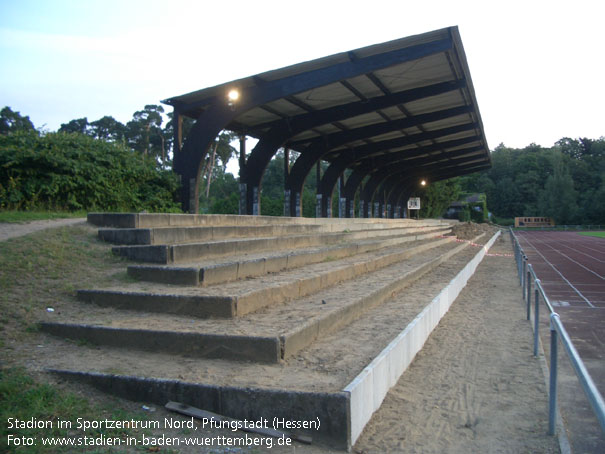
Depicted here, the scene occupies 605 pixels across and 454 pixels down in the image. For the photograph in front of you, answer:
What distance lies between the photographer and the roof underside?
40.6 feet

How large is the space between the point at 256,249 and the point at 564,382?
466 cm

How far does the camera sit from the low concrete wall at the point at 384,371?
3.21 m

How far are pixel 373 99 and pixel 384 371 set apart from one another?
537 inches

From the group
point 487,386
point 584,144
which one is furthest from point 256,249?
point 584,144

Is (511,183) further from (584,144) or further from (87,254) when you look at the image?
(87,254)

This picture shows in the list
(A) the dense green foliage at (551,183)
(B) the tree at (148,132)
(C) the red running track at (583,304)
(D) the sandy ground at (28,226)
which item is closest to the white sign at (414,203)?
(C) the red running track at (583,304)

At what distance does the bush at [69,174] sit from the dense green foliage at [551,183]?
7556 cm

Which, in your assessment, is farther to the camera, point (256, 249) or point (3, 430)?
point (256, 249)

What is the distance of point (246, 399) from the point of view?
320 centimetres

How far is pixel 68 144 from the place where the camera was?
942 cm

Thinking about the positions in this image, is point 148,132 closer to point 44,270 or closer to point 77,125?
point 77,125

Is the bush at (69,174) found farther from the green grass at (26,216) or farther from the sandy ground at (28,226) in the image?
the sandy ground at (28,226)

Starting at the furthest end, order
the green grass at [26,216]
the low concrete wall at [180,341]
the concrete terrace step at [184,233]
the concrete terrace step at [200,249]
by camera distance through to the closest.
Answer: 1. the green grass at [26,216]
2. the concrete terrace step at [184,233]
3. the concrete terrace step at [200,249]
4. the low concrete wall at [180,341]

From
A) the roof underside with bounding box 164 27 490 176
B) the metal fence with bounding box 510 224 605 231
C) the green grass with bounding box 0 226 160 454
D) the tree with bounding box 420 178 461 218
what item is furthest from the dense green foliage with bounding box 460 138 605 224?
the green grass with bounding box 0 226 160 454
